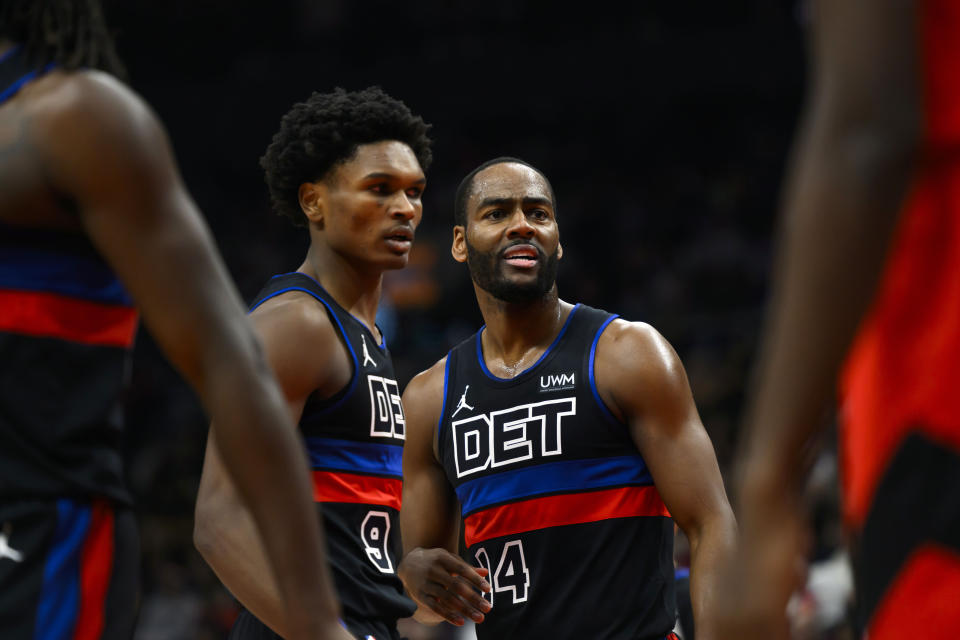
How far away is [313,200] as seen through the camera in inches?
158

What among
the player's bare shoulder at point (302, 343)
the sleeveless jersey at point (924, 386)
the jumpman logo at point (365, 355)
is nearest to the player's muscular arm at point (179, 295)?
the sleeveless jersey at point (924, 386)

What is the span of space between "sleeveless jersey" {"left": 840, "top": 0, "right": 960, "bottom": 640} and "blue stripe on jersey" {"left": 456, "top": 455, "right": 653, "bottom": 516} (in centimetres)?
243

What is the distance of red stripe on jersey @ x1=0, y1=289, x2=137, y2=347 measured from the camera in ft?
6.04

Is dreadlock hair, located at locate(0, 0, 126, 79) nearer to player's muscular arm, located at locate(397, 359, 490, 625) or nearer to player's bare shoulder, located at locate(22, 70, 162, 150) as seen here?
player's bare shoulder, located at locate(22, 70, 162, 150)

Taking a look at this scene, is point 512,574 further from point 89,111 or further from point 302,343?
point 89,111

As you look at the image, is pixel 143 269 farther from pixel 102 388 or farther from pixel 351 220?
pixel 351 220

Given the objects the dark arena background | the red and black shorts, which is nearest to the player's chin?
the red and black shorts

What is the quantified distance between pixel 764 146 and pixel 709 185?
0.89 m

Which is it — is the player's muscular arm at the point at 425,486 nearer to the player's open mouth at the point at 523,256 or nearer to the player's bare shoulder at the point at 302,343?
the player's open mouth at the point at 523,256

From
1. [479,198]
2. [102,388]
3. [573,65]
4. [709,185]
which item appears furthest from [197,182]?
[102,388]

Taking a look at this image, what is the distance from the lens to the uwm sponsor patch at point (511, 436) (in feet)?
12.9

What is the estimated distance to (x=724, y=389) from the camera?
37.7 ft

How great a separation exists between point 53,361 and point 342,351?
→ 1.73m

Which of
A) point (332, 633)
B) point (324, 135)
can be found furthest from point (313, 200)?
point (332, 633)
